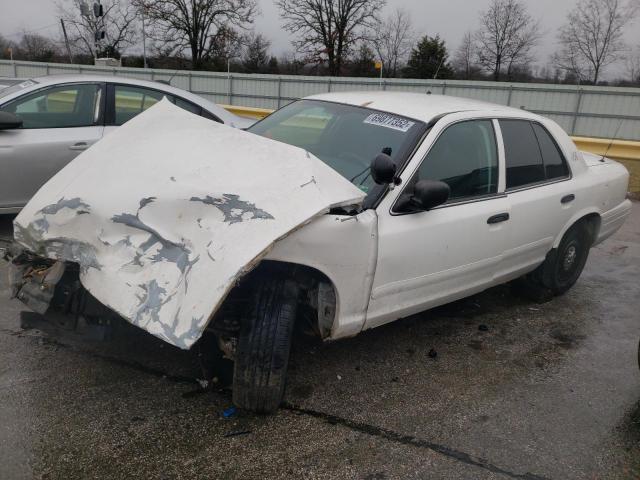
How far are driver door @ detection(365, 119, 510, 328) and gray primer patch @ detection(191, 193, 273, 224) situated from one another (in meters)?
0.77

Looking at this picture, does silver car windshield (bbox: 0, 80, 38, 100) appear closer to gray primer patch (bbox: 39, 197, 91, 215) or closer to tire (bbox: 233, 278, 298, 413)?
gray primer patch (bbox: 39, 197, 91, 215)

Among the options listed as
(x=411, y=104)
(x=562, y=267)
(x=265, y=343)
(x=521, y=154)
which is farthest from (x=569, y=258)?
(x=265, y=343)

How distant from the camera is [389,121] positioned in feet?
12.2

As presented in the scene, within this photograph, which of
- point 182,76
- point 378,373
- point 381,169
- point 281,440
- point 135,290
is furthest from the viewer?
point 182,76

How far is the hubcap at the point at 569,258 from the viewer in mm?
4863

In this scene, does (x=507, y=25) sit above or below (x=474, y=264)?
above

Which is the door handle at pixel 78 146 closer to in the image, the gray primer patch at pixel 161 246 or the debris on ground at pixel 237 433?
the gray primer patch at pixel 161 246

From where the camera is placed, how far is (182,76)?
71.1ft

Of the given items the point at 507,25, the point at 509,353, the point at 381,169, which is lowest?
the point at 509,353

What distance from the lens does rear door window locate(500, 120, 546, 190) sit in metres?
4.11

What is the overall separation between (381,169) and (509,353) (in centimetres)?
175

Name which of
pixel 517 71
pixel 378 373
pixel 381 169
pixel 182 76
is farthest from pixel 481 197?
pixel 517 71

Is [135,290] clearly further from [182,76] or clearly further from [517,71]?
[517,71]

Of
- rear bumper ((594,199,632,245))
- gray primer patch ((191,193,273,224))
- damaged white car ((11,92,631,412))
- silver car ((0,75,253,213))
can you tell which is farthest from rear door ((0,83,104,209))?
rear bumper ((594,199,632,245))
